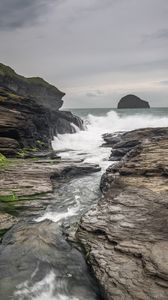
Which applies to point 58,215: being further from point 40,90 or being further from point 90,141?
point 40,90

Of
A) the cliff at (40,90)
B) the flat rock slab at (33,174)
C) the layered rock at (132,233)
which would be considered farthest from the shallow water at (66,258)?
the cliff at (40,90)

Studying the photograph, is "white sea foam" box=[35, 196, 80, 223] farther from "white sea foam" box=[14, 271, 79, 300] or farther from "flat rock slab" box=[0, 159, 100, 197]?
"white sea foam" box=[14, 271, 79, 300]

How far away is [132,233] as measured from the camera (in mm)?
13266

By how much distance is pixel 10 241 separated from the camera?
1466 cm

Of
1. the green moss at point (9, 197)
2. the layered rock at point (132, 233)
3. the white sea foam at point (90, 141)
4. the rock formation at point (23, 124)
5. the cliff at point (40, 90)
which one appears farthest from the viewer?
the cliff at point (40, 90)

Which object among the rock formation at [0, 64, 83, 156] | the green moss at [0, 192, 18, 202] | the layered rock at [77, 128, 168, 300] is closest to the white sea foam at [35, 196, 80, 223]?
the layered rock at [77, 128, 168, 300]

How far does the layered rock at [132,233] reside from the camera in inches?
409

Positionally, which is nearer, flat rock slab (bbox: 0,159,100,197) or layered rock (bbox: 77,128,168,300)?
layered rock (bbox: 77,128,168,300)

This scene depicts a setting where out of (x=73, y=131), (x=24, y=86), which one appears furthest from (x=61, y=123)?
(x=24, y=86)

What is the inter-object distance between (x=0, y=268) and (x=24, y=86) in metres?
80.8

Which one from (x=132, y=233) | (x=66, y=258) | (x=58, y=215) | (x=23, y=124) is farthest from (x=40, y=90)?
(x=132, y=233)

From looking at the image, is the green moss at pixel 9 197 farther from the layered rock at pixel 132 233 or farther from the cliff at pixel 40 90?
the cliff at pixel 40 90

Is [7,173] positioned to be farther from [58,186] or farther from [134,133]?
[134,133]

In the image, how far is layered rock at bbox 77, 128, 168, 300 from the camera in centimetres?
1040
